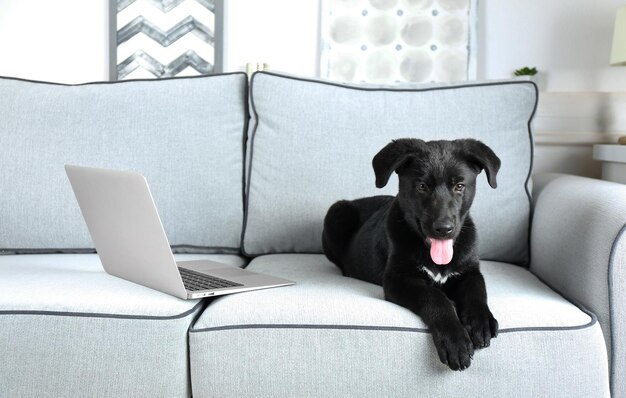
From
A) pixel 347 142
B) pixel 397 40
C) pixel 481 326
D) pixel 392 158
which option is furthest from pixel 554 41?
pixel 481 326

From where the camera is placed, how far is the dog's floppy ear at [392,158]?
1.69 meters

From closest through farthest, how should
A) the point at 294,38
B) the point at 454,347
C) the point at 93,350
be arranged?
the point at 454,347, the point at 93,350, the point at 294,38

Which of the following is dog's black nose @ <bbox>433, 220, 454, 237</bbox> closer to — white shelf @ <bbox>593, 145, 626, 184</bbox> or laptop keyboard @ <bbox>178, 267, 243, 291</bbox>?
laptop keyboard @ <bbox>178, 267, 243, 291</bbox>

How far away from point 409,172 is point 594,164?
5.18 ft

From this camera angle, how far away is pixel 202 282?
5.80ft

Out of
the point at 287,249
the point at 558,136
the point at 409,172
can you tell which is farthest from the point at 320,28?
the point at 409,172

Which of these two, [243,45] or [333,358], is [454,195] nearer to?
[333,358]

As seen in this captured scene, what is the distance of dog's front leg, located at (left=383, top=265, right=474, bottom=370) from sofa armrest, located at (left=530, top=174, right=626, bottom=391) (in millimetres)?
399

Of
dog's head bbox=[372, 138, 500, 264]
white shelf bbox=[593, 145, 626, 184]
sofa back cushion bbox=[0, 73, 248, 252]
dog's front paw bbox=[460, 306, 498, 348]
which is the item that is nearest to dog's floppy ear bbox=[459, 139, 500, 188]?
dog's head bbox=[372, 138, 500, 264]

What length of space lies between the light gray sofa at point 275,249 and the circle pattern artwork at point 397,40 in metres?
1.00

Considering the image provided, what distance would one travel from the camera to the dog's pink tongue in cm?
167

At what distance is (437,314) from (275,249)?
3.08ft

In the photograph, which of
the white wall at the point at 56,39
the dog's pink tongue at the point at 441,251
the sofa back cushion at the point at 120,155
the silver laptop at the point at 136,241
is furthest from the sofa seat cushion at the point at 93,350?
the white wall at the point at 56,39

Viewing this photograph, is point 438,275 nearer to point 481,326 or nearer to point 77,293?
point 481,326
